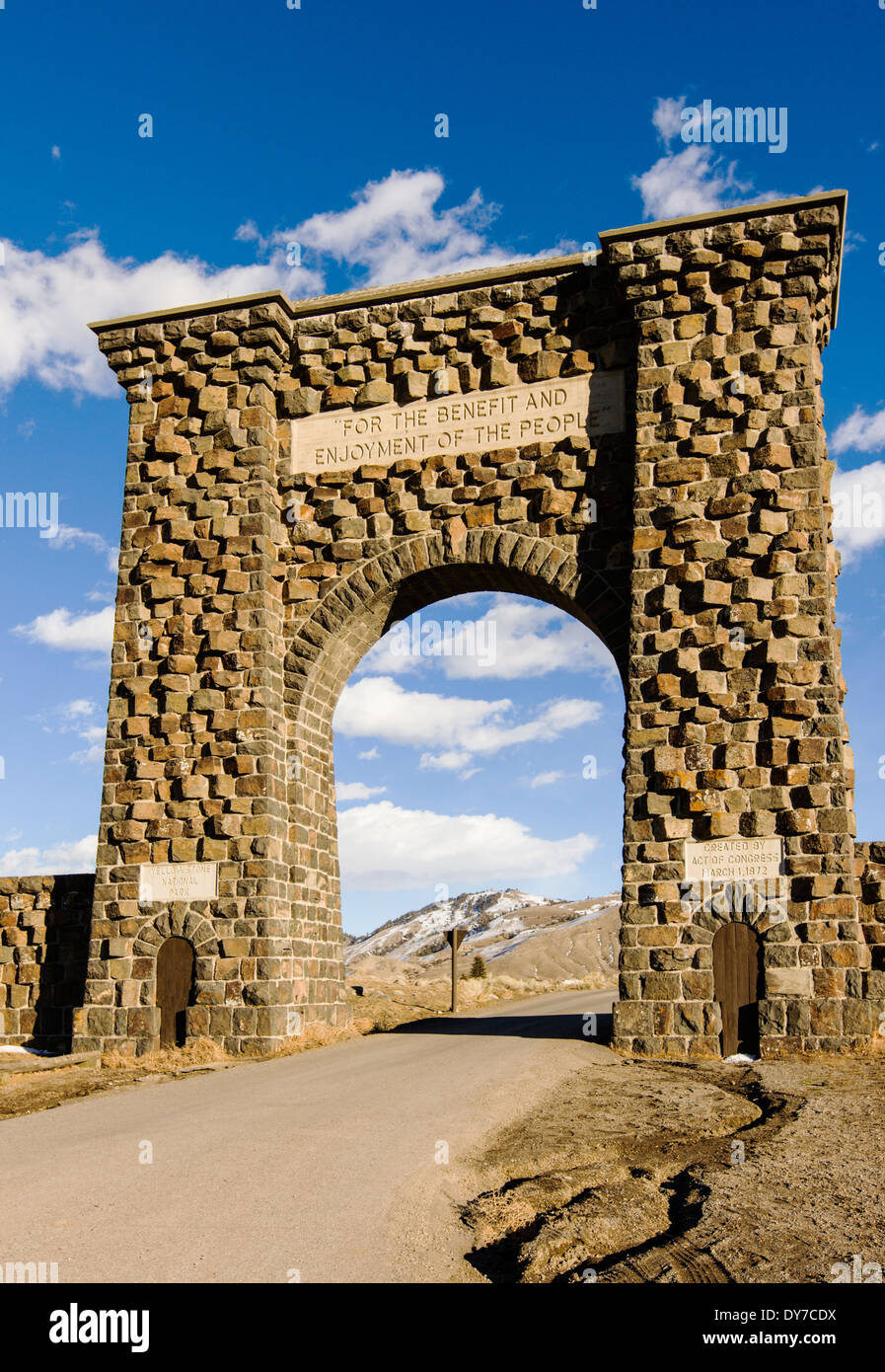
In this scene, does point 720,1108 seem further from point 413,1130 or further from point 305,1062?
point 305,1062

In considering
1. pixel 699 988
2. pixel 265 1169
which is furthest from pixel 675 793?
pixel 265 1169

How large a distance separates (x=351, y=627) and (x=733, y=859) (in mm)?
5207

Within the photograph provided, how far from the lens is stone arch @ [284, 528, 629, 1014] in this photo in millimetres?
12398

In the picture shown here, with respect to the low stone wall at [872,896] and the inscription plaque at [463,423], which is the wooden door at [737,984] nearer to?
the low stone wall at [872,896]

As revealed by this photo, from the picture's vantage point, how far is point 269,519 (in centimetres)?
1323

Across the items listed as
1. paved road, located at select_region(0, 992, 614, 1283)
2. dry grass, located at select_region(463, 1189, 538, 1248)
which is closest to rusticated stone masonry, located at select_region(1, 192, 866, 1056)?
paved road, located at select_region(0, 992, 614, 1283)

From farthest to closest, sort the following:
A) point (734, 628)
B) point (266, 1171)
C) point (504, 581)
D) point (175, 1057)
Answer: point (504, 581)
point (175, 1057)
point (734, 628)
point (266, 1171)

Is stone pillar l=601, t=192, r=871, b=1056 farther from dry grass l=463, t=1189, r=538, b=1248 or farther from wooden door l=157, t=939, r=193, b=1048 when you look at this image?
dry grass l=463, t=1189, r=538, b=1248

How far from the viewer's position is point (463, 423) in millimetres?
13008

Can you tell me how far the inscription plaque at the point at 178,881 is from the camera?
489 inches

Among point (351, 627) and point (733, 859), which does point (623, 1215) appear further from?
point (351, 627)

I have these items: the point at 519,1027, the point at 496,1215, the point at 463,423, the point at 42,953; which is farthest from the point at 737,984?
the point at 42,953

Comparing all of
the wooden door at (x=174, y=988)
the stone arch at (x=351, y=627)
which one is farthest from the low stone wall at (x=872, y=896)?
the wooden door at (x=174, y=988)
